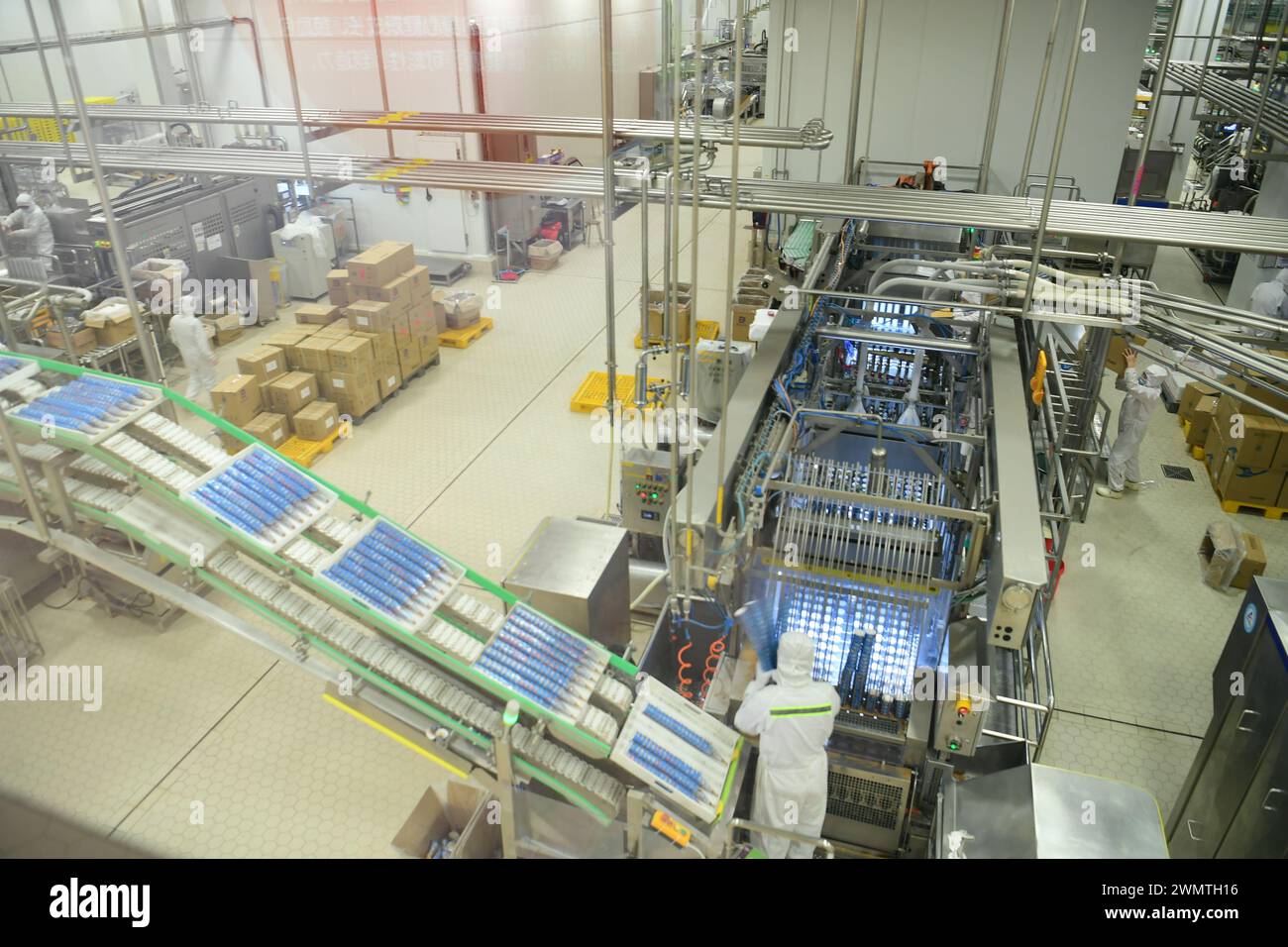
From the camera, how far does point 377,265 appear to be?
7.82 m

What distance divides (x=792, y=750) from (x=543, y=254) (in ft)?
28.8

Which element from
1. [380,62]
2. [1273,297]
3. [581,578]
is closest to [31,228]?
[380,62]

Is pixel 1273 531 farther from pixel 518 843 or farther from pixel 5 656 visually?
pixel 5 656

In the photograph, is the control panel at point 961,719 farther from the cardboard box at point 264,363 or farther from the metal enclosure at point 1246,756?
the cardboard box at point 264,363

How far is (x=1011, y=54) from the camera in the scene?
8523 millimetres

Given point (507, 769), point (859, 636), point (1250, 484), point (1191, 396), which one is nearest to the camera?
point (507, 769)

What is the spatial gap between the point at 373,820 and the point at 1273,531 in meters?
6.44

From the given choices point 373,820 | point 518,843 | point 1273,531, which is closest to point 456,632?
point 518,843

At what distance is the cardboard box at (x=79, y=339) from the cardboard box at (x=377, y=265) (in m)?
2.20

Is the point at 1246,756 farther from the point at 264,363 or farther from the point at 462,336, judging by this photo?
the point at 462,336

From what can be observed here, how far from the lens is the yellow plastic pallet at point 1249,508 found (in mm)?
6554

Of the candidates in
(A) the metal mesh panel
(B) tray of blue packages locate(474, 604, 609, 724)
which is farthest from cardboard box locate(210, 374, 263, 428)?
(A) the metal mesh panel

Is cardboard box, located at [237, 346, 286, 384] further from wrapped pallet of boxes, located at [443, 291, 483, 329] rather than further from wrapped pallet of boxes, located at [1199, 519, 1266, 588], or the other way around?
wrapped pallet of boxes, located at [1199, 519, 1266, 588]

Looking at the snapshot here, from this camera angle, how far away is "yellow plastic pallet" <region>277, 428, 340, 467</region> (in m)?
7.11
